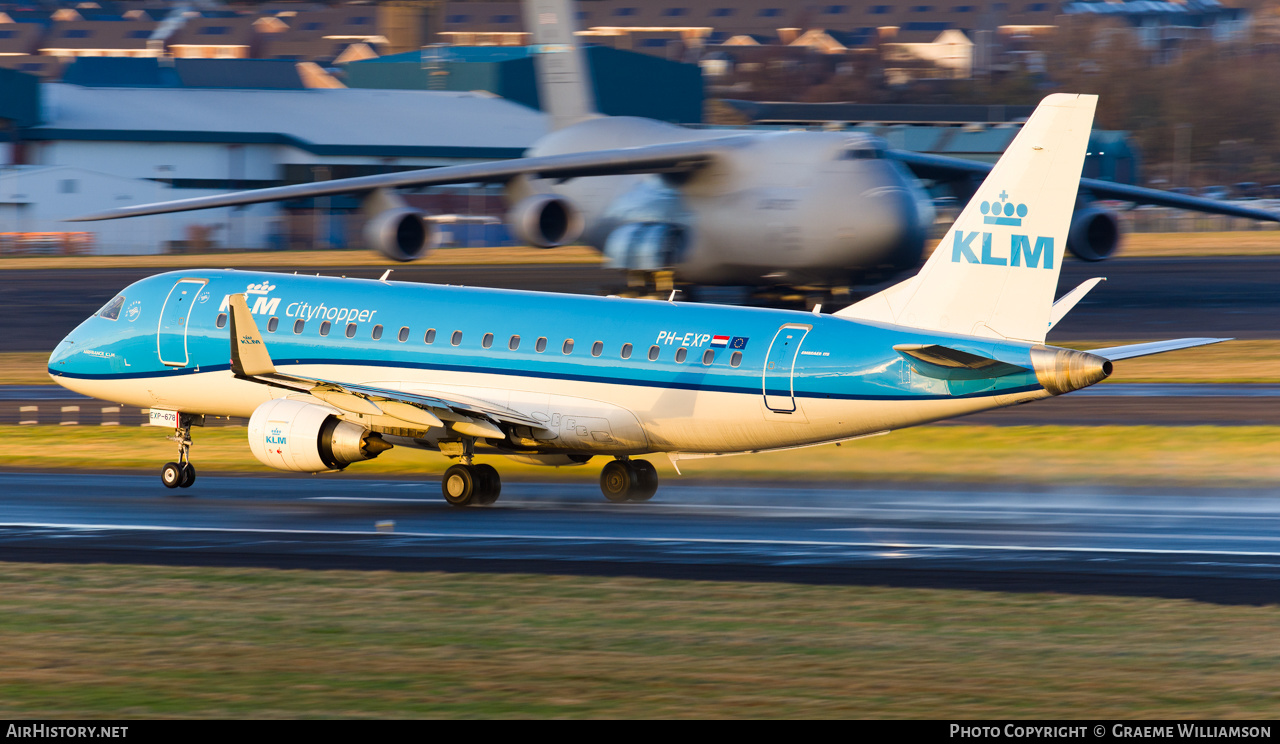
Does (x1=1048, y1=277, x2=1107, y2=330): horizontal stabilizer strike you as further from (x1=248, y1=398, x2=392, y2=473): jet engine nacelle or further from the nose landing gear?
the nose landing gear

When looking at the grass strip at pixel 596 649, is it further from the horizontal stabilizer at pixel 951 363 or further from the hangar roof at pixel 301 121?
the hangar roof at pixel 301 121

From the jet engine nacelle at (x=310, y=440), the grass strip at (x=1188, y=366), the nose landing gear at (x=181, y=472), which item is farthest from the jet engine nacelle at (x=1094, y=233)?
the nose landing gear at (x=181, y=472)

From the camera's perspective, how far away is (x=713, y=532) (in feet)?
70.5

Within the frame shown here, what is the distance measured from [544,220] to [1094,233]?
45.9 feet

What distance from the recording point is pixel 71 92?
4092 inches

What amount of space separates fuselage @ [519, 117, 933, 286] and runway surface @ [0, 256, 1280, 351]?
21.1 ft

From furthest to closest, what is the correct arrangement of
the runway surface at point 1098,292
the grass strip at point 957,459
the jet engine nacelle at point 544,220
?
the runway surface at point 1098,292 < the jet engine nacelle at point 544,220 < the grass strip at point 957,459

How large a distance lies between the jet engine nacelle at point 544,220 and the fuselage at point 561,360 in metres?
11.4

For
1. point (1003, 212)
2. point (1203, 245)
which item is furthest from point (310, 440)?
point (1203, 245)

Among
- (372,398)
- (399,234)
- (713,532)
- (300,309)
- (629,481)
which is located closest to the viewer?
(713,532)

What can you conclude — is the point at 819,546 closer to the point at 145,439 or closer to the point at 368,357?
the point at 368,357

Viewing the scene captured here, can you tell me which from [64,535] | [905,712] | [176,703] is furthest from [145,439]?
[905,712]

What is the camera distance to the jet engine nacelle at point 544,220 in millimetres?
38531

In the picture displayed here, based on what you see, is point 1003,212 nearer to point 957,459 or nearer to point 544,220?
point 957,459
